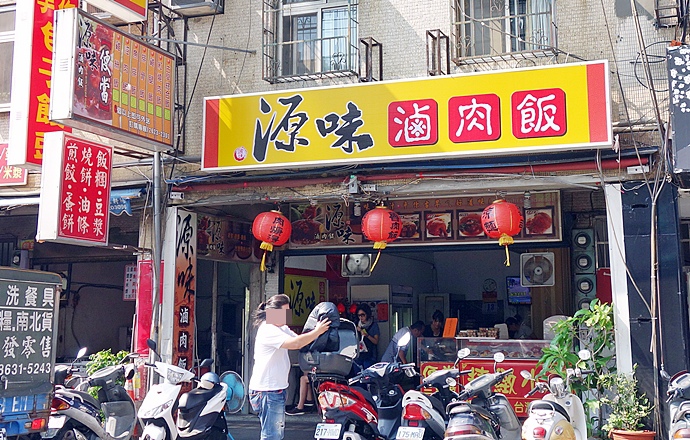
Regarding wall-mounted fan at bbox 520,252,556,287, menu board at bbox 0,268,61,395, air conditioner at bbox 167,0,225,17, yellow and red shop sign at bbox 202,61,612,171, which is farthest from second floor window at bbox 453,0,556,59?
menu board at bbox 0,268,61,395

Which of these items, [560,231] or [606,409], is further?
[560,231]

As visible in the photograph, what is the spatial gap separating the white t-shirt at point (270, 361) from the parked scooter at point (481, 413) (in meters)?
1.72

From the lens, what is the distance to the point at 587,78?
894 centimetres

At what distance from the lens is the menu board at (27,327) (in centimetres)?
745

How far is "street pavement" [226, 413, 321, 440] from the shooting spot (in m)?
10.9

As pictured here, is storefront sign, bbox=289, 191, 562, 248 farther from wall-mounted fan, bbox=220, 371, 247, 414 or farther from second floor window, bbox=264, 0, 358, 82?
wall-mounted fan, bbox=220, 371, 247, 414

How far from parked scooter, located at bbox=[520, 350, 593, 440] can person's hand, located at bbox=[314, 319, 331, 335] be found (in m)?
2.07

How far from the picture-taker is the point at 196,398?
26.7 ft

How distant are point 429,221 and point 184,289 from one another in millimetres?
4031

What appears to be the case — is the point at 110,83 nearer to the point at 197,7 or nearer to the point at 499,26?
the point at 197,7

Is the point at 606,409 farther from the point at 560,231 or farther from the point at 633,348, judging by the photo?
the point at 560,231

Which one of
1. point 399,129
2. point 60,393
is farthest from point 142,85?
point 60,393

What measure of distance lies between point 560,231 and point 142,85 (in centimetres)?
648

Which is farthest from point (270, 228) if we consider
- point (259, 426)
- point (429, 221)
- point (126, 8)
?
point (126, 8)
